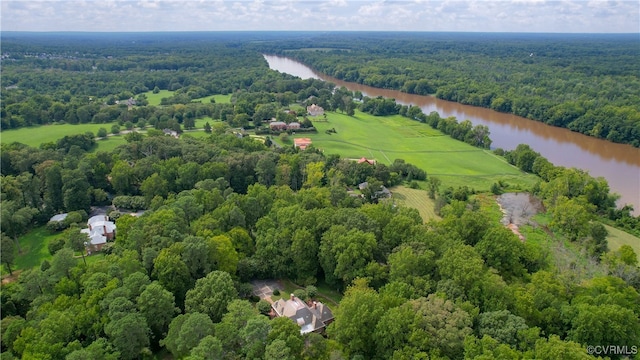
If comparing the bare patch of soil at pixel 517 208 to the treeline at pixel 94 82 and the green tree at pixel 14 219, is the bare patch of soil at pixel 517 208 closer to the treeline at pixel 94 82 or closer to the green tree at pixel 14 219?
the green tree at pixel 14 219

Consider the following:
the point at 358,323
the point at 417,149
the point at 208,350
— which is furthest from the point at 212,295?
the point at 417,149

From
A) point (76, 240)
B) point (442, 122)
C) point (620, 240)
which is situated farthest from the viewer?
point (442, 122)

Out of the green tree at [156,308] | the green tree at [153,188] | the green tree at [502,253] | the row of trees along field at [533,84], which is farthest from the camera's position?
the row of trees along field at [533,84]

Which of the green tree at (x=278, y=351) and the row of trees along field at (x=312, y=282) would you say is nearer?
the green tree at (x=278, y=351)

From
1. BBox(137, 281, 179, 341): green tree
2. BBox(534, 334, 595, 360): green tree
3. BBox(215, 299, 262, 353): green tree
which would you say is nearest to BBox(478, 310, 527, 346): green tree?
BBox(534, 334, 595, 360): green tree

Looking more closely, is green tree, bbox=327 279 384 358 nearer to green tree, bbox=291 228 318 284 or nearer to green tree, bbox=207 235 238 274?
green tree, bbox=291 228 318 284

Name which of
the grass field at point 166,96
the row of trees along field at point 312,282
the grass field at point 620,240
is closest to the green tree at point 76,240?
the row of trees along field at point 312,282

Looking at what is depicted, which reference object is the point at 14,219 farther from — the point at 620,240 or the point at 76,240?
the point at 620,240
